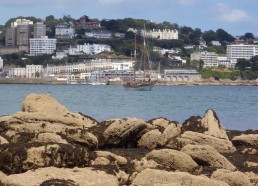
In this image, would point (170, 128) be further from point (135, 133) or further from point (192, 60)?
point (192, 60)

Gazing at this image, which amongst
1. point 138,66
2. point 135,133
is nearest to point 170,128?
point 135,133

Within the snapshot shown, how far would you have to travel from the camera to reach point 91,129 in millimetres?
15625

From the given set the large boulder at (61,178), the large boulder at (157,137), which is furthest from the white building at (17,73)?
the large boulder at (61,178)

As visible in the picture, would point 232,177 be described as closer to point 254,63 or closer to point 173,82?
point 173,82

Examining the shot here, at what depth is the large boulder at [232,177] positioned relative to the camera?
11383mm

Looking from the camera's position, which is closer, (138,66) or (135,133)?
(135,133)

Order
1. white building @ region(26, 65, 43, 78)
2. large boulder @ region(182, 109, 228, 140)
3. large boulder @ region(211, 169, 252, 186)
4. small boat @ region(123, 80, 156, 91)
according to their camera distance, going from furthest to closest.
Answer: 1. white building @ region(26, 65, 43, 78)
2. small boat @ region(123, 80, 156, 91)
3. large boulder @ region(182, 109, 228, 140)
4. large boulder @ region(211, 169, 252, 186)

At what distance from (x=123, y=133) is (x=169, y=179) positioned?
5092 mm

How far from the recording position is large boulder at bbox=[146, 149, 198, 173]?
40.7 feet

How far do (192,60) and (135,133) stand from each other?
184206 mm

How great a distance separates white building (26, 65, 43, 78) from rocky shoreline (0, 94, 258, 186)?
521 ft

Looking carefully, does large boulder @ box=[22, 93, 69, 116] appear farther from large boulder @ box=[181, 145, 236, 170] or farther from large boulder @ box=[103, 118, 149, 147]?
large boulder @ box=[181, 145, 236, 170]

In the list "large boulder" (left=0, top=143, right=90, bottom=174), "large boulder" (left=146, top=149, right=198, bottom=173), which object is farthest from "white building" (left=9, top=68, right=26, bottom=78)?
"large boulder" (left=0, top=143, right=90, bottom=174)

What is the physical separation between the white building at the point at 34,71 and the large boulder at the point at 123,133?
160m
